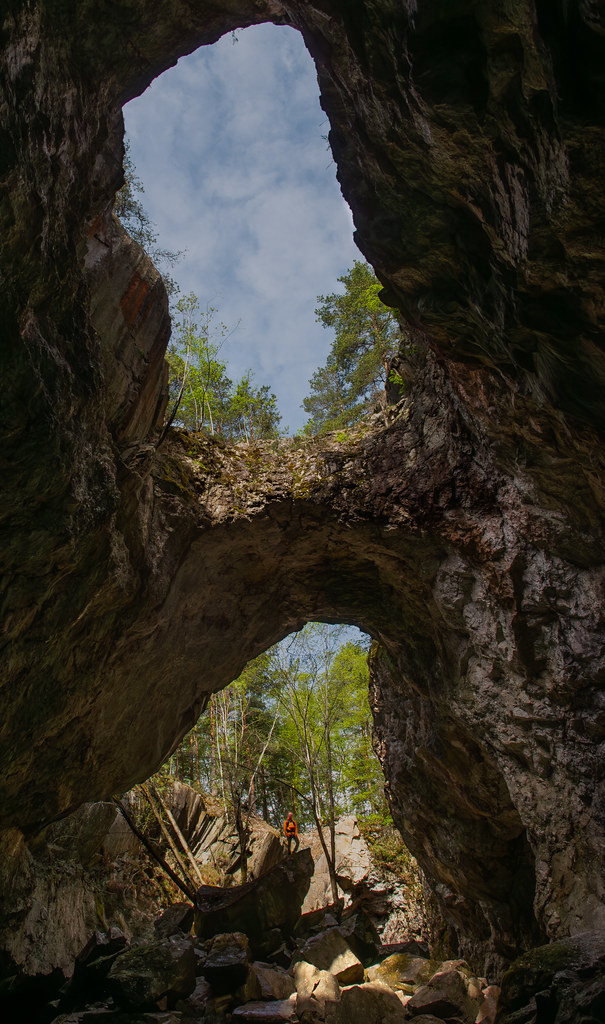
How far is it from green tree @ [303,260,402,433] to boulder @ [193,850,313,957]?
10.6 metres

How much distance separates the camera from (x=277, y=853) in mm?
16281

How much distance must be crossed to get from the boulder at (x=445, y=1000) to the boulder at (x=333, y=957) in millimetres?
1620

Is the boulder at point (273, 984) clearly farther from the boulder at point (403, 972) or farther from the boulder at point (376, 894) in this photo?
the boulder at point (376, 894)

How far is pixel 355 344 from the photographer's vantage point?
18141 millimetres

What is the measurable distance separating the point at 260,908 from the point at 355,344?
15130 mm

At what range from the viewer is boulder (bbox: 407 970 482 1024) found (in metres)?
6.92

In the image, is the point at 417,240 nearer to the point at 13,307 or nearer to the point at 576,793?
the point at 13,307

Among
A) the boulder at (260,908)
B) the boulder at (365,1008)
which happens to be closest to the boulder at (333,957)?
the boulder at (260,908)

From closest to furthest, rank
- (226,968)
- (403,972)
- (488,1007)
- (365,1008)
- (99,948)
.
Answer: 1. (365,1008)
2. (488,1007)
3. (226,968)
4. (99,948)
5. (403,972)

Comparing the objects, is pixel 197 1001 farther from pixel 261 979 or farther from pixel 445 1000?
pixel 445 1000

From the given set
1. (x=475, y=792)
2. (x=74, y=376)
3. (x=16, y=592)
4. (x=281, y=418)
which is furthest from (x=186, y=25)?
(x=281, y=418)

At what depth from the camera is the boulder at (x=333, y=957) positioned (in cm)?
853

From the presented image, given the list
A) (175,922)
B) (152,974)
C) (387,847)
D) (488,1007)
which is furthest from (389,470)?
(387,847)

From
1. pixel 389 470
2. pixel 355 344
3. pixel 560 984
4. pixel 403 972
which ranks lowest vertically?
pixel 403 972
